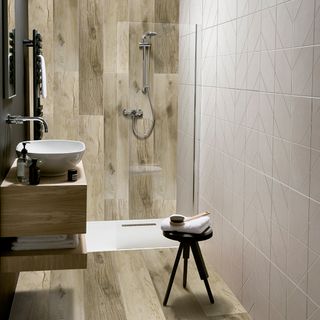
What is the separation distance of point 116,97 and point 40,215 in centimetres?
214

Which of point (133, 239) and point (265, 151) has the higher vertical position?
point (265, 151)

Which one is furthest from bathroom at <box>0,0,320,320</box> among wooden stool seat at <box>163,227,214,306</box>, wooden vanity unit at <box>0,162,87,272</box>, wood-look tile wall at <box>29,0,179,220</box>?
wooden vanity unit at <box>0,162,87,272</box>

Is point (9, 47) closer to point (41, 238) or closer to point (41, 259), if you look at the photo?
point (41, 238)

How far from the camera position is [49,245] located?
2723 millimetres

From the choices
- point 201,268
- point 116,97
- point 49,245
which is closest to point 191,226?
point 201,268

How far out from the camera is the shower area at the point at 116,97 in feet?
14.2

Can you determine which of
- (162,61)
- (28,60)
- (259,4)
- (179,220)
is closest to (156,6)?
(162,61)

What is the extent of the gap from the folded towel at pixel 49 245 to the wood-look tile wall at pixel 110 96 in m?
1.71

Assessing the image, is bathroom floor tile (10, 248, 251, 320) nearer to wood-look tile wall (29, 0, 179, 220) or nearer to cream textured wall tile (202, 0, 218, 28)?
wood-look tile wall (29, 0, 179, 220)

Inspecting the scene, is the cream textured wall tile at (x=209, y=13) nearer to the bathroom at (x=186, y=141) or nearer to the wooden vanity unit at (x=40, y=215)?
the bathroom at (x=186, y=141)

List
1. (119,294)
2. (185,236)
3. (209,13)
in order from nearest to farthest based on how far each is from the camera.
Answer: (185,236) → (119,294) → (209,13)

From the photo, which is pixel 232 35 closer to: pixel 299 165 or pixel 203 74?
pixel 203 74

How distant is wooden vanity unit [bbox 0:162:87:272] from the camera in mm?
2543

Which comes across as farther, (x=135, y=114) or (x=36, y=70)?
(x=135, y=114)
